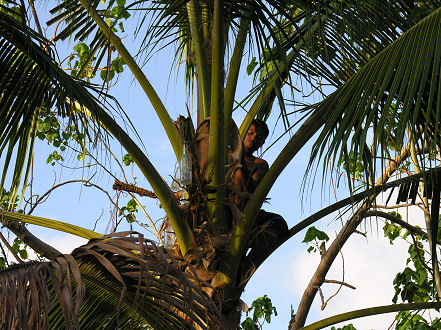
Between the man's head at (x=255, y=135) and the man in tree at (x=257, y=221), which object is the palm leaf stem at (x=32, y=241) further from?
the man's head at (x=255, y=135)

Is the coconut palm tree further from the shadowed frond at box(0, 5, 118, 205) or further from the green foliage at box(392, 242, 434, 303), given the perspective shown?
the green foliage at box(392, 242, 434, 303)

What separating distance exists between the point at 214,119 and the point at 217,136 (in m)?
0.08

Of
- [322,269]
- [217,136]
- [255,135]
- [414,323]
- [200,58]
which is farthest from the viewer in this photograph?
[414,323]

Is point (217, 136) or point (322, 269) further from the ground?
point (322, 269)

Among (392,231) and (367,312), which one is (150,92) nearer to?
(367,312)

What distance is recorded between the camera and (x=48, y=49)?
3.53 m

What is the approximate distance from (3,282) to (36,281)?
0.10 metres

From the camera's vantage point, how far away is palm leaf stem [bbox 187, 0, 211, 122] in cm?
379

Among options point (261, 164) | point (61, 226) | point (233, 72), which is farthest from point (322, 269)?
point (61, 226)

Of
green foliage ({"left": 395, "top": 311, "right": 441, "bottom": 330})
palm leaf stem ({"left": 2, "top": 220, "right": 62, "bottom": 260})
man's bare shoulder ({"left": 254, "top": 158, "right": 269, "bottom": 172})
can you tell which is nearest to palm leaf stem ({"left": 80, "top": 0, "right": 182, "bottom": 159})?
man's bare shoulder ({"left": 254, "top": 158, "right": 269, "bottom": 172})

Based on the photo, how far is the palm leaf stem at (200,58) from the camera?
3.79m

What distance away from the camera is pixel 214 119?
10.9 feet

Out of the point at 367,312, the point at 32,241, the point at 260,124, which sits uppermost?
the point at 260,124

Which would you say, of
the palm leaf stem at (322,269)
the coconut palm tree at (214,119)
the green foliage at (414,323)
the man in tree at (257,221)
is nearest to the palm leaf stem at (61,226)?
the coconut palm tree at (214,119)
